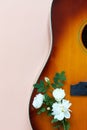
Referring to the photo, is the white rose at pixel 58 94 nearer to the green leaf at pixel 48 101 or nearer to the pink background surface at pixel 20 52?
the green leaf at pixel 48 101

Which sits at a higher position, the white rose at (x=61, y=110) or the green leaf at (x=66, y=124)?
the white rose at (x=61, y=110)

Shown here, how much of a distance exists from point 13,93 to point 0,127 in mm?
152

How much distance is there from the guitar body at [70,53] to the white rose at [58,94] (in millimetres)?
42

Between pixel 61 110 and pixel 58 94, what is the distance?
0.06 meters

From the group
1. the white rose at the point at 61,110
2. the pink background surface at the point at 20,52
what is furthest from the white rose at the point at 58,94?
the pink background surface at the point at 20,52

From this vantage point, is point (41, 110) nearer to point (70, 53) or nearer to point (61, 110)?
point (61, 110)

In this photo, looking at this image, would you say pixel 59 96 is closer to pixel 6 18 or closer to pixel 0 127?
pixel 0 127

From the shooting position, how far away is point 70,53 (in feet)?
3.56

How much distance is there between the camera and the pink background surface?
1160 mm

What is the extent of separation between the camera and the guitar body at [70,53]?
1.06 meters

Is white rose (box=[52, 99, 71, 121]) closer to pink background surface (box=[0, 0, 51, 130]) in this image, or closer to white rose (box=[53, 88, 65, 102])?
white rose (box=[53, 88, 65, 102])

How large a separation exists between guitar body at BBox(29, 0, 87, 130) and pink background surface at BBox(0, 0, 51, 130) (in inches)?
3.9

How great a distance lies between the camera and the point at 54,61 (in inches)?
42.2

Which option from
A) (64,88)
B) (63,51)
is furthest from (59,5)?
(64,88)
